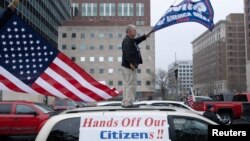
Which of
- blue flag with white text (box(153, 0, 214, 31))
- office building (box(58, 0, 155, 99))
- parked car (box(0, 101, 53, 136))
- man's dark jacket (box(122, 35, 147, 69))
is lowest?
parked car (box(0, 101, 53, 136))

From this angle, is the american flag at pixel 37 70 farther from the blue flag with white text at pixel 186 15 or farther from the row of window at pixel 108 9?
the row of window at pixel 108 9

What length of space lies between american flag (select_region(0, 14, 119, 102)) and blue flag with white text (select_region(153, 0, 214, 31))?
1.78 m

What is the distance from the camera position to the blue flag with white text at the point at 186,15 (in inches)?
305

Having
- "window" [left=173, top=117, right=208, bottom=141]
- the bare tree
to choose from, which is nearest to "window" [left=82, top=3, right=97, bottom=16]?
the bare tree

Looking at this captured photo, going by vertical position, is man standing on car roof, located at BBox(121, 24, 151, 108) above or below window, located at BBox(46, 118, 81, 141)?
above

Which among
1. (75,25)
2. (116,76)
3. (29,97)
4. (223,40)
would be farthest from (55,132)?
(223,40)

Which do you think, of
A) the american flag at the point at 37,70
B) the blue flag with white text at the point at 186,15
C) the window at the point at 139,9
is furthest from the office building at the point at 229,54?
the american flag at the point at 37,70

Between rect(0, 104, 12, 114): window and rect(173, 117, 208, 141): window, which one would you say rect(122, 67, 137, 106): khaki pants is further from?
rect(0, 104, 12, 114): window

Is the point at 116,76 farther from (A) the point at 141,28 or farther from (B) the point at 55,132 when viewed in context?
(B) the point at 55,132

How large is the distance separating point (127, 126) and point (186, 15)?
3.50 m

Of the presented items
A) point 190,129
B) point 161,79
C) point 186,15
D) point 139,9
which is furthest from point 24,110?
point 139,9

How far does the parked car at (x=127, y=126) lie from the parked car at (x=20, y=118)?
10553mm

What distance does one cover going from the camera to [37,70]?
22.1ft

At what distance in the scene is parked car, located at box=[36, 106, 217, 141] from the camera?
4930 millimetres
